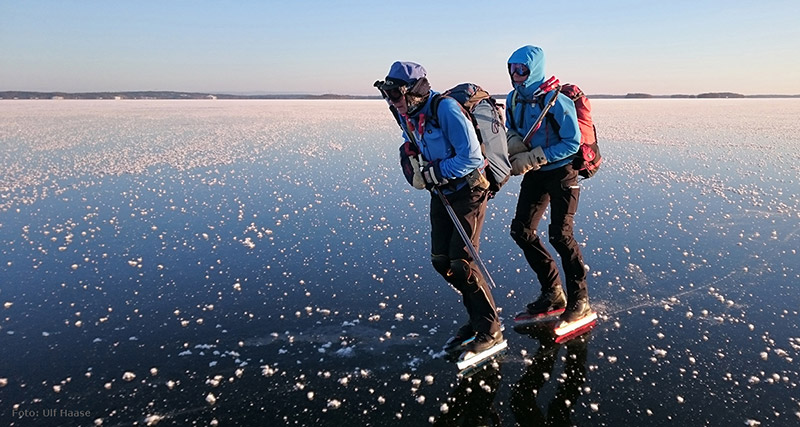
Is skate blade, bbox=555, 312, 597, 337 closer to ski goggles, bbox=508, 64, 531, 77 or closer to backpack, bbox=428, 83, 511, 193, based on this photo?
backpack, bbox=428, 83, 511, 193

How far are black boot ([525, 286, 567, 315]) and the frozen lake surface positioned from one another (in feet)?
0.90

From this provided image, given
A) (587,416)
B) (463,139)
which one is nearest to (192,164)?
(463,139)

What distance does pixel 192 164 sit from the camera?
46.8ft

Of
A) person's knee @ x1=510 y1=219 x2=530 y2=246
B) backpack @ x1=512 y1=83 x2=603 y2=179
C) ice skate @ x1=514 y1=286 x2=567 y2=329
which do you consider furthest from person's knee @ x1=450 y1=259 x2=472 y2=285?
backpack @ x1=512 y1=83 x2=603 y2=179

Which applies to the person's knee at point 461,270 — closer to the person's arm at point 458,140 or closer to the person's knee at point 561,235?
the person's arm at point 458,140

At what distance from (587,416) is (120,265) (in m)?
5.74

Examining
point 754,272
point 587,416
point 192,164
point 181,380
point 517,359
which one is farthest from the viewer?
point 192,164

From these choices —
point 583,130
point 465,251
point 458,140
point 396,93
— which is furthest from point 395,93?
point 583,130

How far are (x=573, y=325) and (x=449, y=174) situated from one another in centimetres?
202

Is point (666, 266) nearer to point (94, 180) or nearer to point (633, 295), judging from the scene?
point (633, 295)

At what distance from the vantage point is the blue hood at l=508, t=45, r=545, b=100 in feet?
13.3

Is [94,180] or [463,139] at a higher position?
[463,139]

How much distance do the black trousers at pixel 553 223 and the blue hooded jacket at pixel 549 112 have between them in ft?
0.52

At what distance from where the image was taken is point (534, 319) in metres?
4.84
